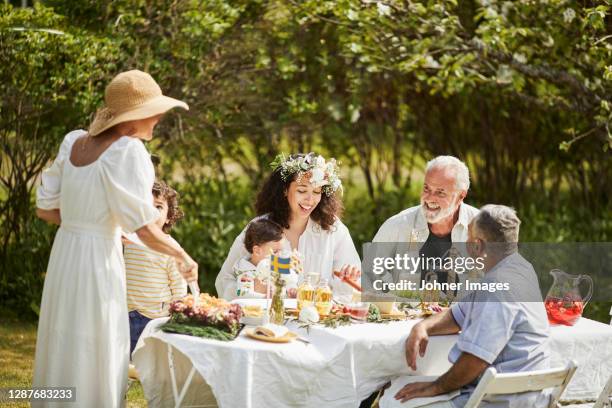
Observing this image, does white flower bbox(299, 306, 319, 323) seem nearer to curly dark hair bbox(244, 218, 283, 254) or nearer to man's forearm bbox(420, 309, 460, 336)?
man's forearm bbox(420, 309, 460, 336)

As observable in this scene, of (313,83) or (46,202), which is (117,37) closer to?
(313,83)

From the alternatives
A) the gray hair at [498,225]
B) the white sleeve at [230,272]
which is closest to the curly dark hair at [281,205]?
the white sleeve at [230,272]

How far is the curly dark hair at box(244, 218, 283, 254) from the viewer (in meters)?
5.23

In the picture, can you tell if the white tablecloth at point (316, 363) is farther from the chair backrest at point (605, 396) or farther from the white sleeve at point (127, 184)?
the white sleeve at point (127, 184)

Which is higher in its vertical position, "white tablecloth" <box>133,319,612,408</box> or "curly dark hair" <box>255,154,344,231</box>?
"curly dark hair" <box>255,154,344,231</box>

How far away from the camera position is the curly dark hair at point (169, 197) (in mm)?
5520

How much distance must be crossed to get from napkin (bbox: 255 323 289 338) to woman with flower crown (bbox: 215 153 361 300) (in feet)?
3.82

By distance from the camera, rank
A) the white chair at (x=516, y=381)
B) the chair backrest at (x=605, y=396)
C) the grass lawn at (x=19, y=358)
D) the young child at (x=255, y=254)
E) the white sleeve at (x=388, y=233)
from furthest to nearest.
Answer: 1. the grass lawn at (x=19, y=358)
2. the white sleeve at (x=388, y=233)
3. the young child at (x=255, y=254)
4. the chair backrest at (x=605, y=396)
5. the white chair at (x=516, y=381)

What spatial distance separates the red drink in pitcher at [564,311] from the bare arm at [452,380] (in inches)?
36.5

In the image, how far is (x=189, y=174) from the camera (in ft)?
31.2

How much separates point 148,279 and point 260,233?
70 cm

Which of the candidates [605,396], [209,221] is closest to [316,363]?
[605,396]

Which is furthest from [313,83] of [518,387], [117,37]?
[518,387]

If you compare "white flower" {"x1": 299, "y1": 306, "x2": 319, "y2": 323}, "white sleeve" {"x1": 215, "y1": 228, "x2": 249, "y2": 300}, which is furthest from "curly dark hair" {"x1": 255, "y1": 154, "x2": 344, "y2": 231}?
"white flower" {"x1": 299, "y1": 306, "x2": 319, "y2": 323}
